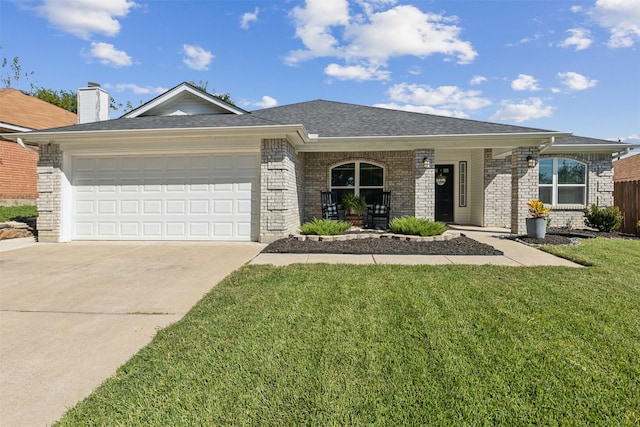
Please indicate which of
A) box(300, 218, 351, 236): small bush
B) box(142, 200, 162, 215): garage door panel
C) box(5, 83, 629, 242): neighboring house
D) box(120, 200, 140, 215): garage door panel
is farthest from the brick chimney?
box(300, 218, 351, 236): small bush

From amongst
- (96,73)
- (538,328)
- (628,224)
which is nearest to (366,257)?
(538,328)

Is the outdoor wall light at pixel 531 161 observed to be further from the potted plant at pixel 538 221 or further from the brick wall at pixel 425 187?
the brick wall at pixel 425 187

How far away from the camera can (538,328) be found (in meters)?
3.06

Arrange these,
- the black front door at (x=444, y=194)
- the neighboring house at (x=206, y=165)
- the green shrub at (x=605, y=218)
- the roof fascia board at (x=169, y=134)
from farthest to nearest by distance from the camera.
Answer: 1. the black front door at (x=444, y=194)
2. the green shrub at (x=605, y=218)
3. the neighboring house at (x=206, y=165)
4. the roof fascia board at (x=169, y=134)

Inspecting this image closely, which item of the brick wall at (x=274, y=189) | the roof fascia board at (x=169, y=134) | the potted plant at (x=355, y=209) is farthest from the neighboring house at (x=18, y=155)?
the potted plant at (x=355, y=209)

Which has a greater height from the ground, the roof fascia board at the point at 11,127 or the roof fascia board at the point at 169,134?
the roof fascia board at the point at 11,127

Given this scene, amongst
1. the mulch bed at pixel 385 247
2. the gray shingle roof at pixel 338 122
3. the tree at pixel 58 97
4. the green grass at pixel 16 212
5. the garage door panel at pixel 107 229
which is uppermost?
the tree at pixel 58 97

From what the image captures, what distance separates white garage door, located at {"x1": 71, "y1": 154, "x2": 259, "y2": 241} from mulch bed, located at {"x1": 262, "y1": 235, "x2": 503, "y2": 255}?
159 cm

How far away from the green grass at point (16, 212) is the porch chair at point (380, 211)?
10.7 meters

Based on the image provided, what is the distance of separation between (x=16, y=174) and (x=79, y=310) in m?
13.2

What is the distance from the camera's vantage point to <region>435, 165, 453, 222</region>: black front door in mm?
12742

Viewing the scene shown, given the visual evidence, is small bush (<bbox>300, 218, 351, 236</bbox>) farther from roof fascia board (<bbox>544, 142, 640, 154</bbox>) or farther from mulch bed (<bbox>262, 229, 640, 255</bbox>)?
roof fascia board (<bbox>544, 142, 640, 154</bbox>)

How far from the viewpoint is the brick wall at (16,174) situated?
12.4 metres

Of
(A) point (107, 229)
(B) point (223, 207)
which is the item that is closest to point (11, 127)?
(A) point (107, 229)
